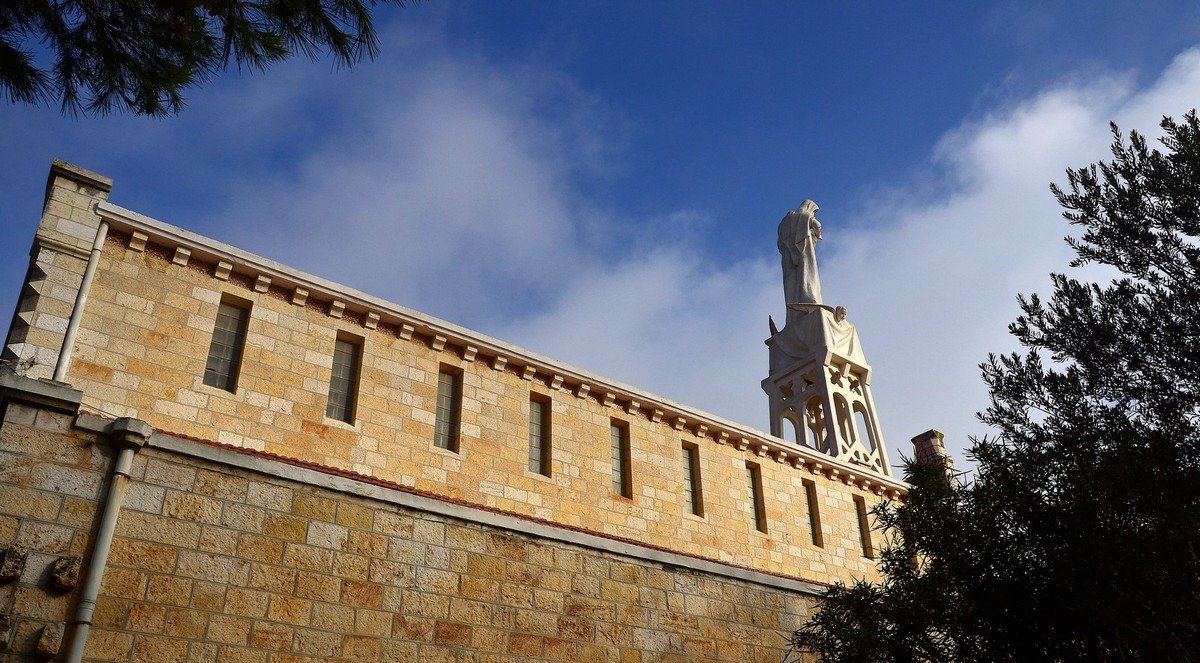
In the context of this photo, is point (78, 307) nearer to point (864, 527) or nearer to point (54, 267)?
point (54, 267)

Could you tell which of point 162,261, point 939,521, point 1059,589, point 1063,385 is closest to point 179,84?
point 162,261

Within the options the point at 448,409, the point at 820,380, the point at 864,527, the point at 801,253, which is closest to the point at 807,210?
the point at 801,253

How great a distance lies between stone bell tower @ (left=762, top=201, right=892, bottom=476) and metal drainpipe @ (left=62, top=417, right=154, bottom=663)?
17.8m

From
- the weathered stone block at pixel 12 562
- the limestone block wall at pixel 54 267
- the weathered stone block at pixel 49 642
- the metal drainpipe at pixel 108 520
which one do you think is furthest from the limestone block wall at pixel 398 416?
the weathered stone block at pixel 49 642

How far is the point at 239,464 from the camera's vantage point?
7.39 m

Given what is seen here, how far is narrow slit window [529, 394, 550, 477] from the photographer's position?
48.3 ft

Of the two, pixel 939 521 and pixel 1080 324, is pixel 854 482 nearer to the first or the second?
pixel 1080 324

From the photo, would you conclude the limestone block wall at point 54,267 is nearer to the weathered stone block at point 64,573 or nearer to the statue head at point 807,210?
the weathered stone block at point 64,573

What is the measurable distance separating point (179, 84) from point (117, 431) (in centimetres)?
→ 304

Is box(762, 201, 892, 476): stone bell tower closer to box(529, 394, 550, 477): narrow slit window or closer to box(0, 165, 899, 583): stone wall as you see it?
box(0, 165, 899, 583): stone wall

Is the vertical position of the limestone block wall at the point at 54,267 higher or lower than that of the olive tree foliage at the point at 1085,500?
higher

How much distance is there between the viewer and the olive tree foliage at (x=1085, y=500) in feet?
22.7

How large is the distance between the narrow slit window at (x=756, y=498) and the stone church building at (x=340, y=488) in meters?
0.05

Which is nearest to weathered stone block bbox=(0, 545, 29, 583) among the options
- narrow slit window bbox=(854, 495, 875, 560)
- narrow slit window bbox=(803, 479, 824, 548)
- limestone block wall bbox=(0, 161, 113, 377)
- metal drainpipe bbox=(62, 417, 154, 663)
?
metal drainpipe bbox=(62, 417, 154, 663)
